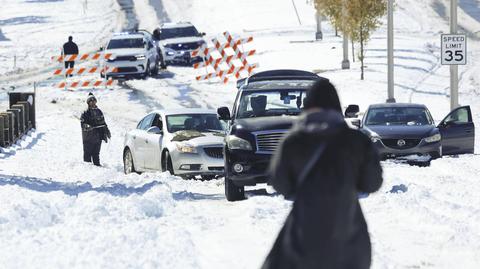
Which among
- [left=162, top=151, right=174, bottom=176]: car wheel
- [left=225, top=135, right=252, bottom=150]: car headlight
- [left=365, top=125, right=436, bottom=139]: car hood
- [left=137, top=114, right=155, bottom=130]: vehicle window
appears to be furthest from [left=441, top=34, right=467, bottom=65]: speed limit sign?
[left=225, top=135, right=252, bottom=150]: car headlight

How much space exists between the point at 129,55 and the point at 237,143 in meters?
26.9

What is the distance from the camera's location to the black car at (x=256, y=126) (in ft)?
53.1

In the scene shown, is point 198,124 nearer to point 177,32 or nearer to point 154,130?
point 154,130

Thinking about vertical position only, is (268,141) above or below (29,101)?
above

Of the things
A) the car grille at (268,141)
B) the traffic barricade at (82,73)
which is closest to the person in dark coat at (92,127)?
the car grille at (268,141)

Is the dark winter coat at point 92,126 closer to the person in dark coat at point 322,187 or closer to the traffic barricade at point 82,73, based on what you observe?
the person in dark coat at point 322,187

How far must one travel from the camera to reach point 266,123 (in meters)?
16.4

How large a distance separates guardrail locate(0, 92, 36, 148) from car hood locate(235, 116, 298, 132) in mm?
10260

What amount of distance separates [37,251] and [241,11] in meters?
61.6

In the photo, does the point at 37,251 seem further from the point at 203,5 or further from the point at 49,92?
the point at 203,5

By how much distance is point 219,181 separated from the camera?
19.9 metres

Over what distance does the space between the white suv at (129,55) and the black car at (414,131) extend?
765 inches

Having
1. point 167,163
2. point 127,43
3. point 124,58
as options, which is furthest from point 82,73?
point 167,163

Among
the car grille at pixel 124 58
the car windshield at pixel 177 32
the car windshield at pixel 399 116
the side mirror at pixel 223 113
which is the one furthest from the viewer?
the car windshield at pixel 177 32
